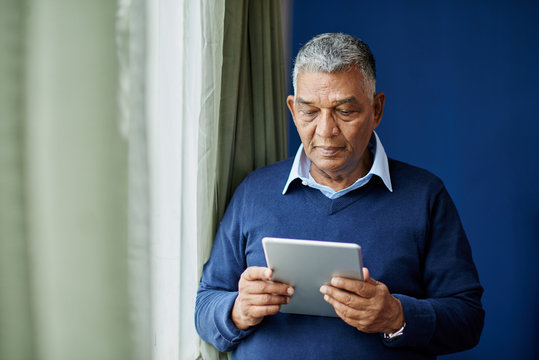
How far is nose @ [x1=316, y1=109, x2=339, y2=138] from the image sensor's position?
4.89 feet

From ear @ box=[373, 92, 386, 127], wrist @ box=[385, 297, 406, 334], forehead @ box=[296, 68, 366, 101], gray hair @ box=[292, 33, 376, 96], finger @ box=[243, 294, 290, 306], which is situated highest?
gray hair @ box=[292, 33, 376, 96]

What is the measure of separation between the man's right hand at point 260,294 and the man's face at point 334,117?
16.7 inches

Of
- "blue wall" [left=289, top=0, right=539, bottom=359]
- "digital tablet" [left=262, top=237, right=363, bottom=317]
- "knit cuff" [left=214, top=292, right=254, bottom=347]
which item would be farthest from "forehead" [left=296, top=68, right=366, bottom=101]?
"blue wall" [left=289, top=0, right=539, bottom=359]

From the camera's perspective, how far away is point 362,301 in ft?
4.12

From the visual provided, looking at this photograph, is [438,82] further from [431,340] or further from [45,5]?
[45,5]

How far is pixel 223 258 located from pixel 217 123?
1.44 ft

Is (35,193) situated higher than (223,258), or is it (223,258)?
(35,193)

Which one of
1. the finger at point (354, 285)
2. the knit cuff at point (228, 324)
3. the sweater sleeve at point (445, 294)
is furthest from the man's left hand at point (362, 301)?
the knit cuff at point (228, 324)

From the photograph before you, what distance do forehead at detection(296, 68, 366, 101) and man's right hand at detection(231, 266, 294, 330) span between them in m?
0.56

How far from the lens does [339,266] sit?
119 cm

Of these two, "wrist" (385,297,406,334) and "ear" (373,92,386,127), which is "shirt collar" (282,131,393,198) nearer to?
"ear" (373,92,386,127)

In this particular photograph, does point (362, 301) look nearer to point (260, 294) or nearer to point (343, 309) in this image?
point (343, 309)

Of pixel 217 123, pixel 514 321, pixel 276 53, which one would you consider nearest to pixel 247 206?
pixel 217 123

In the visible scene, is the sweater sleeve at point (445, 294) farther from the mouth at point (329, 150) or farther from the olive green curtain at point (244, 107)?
the olive green curtain at point (244, 107)
